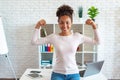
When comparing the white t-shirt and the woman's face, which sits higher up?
the woman's face

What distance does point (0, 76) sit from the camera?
4.46 m

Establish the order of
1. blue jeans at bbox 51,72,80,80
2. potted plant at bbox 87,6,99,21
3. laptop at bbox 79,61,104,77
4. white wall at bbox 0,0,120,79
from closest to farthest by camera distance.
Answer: blue jeans at bbox 51,72,80,80 → laptop at bbox 79,61,104,77 → potted plant at bbox 87,6,99,21 → white wall at bbox 0,0,120,79

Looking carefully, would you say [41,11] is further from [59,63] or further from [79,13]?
[59,63]

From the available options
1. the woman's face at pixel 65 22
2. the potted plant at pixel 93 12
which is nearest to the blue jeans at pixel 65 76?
A: the woman's face at pixel 65 22

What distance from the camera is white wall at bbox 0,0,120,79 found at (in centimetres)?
423

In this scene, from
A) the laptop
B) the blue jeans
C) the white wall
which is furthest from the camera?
the white wall

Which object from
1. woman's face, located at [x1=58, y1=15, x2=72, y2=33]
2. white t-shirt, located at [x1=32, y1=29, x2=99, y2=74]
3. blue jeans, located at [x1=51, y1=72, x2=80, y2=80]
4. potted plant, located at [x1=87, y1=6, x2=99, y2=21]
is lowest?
blue jeans, located at [x1=51, y1=72, x2=80, y2=80]

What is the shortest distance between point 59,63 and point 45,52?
1.88 meters

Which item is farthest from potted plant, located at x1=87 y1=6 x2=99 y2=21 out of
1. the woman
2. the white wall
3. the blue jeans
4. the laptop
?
the blue jeans

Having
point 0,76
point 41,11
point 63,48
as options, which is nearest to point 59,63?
point 63,48

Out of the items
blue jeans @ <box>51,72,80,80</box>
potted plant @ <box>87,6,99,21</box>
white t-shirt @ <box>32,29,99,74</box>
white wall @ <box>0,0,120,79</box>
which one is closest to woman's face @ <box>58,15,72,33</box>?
white t-shirt @ <box>32,29,99,74</box>

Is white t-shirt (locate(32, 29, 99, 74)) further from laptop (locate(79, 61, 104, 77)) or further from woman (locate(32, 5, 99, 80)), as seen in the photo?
laptop (locate(79, 61, 104, 77))

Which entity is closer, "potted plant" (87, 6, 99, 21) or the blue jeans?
the blue jeans

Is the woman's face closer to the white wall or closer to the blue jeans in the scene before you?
the blue jeans
